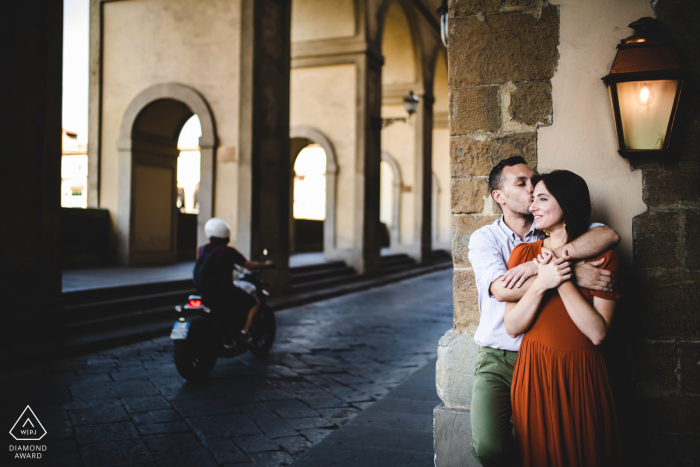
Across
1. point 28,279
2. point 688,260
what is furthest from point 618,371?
point 28,279

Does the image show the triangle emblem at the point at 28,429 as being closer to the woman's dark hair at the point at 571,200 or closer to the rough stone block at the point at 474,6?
the woman's dark hair at the point at 571,200

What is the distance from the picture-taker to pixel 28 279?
5.84m

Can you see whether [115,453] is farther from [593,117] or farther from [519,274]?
[593,117]

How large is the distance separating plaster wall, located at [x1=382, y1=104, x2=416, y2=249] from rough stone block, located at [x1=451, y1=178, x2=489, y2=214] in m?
16.7

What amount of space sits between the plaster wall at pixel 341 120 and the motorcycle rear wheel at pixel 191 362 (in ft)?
31.3

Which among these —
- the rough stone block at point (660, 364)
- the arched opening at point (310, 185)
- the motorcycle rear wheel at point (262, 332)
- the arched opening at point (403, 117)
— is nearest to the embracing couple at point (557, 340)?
the rough stone block at point (660, 364)

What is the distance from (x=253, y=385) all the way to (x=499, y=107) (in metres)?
3.08

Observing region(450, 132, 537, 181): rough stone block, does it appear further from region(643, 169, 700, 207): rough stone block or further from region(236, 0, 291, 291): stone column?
region(236, 0, 291, 291): stone column

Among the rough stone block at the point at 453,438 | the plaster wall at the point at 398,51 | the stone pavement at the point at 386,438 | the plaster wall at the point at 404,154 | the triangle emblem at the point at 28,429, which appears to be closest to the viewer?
the rough stone block at the point at 453,438

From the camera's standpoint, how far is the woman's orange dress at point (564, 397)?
191 cm

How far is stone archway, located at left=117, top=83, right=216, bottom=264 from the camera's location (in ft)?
33.4

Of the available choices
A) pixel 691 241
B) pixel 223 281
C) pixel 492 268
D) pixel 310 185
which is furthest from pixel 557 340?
pixel 310 185

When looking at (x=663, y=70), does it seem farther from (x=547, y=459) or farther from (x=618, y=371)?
(x=547, y=459)

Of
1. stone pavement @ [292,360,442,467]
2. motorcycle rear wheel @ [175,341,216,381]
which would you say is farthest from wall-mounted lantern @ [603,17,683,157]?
motorcycle rear wheel @ [175,341,216,381]
